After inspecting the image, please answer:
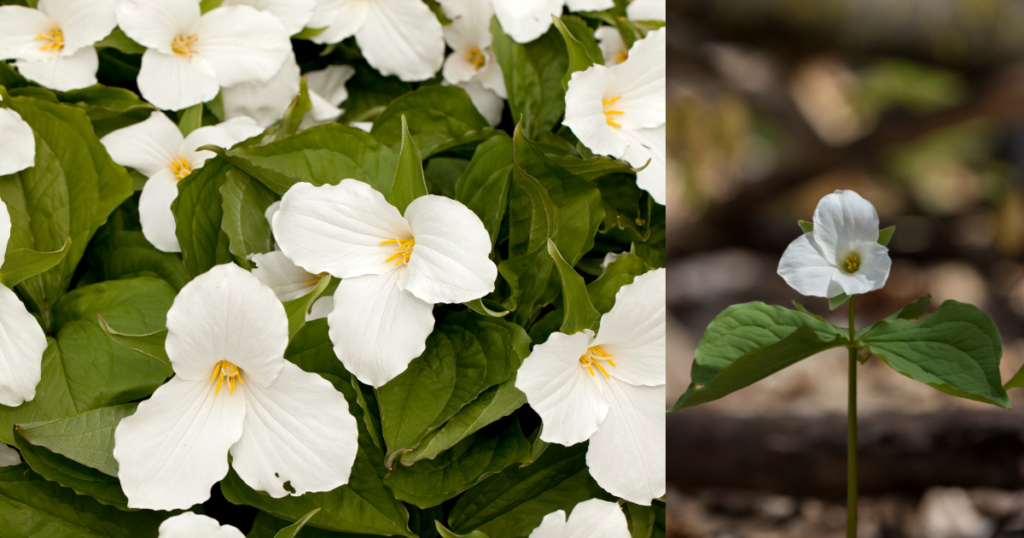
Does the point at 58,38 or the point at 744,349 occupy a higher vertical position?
the point at 58,38

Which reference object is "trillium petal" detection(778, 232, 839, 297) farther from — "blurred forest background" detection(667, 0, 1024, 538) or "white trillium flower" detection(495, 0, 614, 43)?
"white trillium flower" detection(495, 0, 614, 43)

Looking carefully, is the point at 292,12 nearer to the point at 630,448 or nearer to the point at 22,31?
the point at 22,31

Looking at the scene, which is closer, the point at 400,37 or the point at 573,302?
the point at 573,302

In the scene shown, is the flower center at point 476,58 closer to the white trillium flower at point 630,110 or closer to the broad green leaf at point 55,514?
the white trillium flower at point 630,110

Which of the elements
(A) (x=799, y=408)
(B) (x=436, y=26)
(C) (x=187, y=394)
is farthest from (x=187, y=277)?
(A) (x=799, y=408)

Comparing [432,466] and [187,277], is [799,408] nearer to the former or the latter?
[432,466]

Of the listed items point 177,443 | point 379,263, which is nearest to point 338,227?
point 379,263
